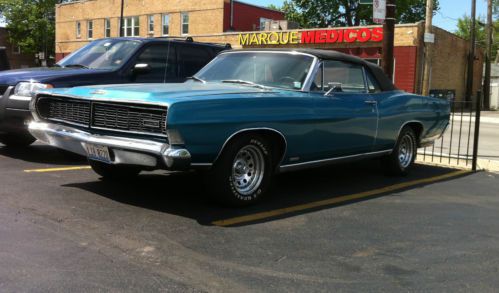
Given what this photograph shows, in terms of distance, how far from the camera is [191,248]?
13.7 ft

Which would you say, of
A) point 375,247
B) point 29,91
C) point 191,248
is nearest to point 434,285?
point 375,247

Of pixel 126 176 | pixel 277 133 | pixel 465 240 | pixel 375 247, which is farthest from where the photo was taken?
pixel 126 176

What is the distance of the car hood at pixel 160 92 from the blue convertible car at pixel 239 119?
12 mm

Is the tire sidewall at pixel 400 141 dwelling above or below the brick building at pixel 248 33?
below

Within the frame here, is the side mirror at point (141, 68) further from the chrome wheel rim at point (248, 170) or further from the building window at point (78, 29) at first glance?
the building window at point (78, 29)

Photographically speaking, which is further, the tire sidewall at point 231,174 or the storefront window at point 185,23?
the storefront window at point 185,23

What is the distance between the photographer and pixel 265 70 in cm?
625

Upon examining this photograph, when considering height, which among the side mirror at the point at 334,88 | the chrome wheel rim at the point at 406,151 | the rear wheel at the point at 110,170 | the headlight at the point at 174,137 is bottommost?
the rear wheel at the point at 110,170

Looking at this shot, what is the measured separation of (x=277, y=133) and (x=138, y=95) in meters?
1.45

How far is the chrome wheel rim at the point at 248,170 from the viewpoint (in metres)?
5.36

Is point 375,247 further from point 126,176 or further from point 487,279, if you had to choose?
point 126,176

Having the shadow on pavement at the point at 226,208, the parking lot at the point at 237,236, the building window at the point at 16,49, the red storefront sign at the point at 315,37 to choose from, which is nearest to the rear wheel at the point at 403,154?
the shadow on pavement at the point at 226,208

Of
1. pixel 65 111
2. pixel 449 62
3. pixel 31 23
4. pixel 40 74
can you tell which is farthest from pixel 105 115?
pixel 31 23

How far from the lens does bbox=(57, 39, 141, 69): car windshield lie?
27.5 ft
